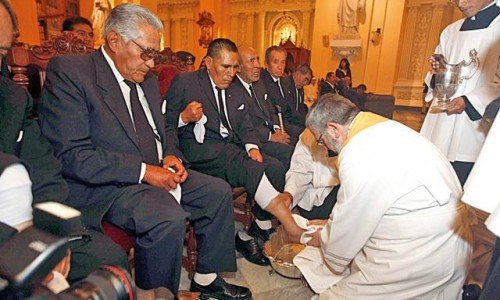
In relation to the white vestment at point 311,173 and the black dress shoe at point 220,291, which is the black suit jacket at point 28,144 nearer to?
the black dress shoe at point 220,291

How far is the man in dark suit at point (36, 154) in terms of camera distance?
1.19 m

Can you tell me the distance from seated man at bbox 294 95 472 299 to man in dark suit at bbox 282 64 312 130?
2511mm

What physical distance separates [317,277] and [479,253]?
1.06 meters

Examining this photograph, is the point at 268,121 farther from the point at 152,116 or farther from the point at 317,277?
the point at 317,277

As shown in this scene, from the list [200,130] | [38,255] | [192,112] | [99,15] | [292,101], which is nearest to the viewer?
[38,255]

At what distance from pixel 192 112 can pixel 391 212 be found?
147 cm

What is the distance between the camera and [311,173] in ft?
8.18

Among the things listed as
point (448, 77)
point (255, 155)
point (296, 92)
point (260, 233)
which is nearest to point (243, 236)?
point (260, 233)

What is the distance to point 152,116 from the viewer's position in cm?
185

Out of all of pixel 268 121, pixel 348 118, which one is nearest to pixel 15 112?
pixel 348 118

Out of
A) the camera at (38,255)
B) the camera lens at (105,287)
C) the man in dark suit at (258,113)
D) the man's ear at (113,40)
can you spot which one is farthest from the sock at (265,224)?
the camera at (38,255)

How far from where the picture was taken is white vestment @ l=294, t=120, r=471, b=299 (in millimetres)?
1348

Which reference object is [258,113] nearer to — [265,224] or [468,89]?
[265,224]

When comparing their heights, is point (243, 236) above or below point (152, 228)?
below
